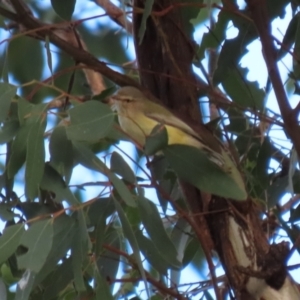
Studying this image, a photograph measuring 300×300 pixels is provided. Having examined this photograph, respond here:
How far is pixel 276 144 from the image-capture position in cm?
130

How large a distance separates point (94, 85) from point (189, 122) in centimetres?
67

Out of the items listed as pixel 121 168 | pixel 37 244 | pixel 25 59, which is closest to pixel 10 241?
pixel 37 244

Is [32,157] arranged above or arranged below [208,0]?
below

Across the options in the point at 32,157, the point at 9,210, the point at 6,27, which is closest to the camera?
the point at 32,157

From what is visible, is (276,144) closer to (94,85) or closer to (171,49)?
(171,49)

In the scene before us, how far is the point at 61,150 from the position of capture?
3.38 feet

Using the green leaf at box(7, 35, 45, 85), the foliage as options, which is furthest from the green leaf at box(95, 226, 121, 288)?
the green leaf at box(7, 35, 45, 85)

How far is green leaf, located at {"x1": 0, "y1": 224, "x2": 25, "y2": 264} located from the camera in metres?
0.97

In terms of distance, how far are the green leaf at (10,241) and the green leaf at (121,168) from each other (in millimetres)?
147

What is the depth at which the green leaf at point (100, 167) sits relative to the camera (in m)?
0.94

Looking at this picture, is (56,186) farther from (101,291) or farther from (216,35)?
(216,35)

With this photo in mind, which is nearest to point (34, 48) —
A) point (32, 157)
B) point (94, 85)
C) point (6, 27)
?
point (94, 85)

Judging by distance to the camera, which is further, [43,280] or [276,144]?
[276,144]

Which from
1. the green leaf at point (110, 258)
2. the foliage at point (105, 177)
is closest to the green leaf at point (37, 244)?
the foliage at point (105, 177)
